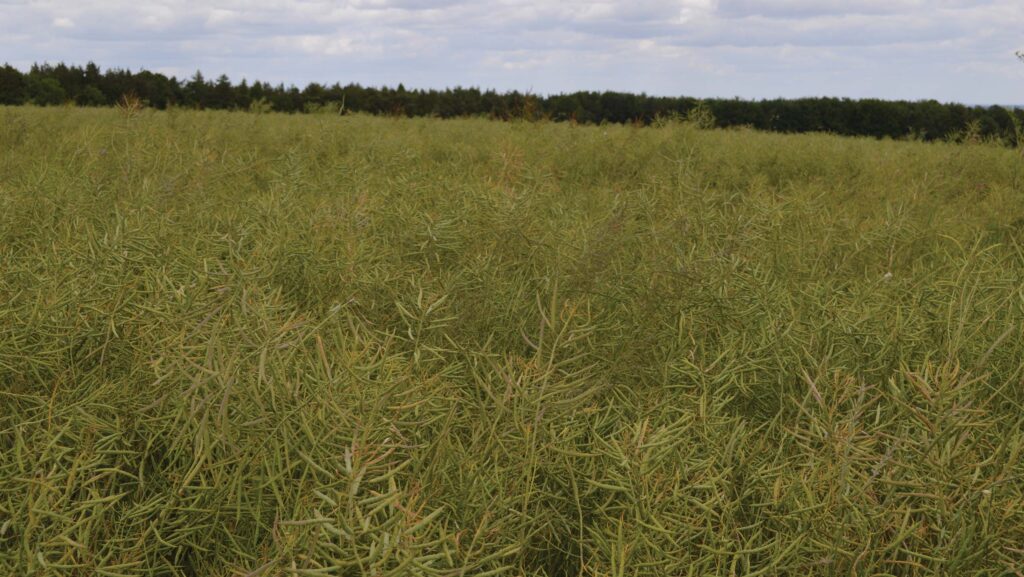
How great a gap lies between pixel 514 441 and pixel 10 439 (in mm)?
713

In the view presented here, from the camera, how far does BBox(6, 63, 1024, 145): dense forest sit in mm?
12438

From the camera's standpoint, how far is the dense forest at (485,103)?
1244 centimetres

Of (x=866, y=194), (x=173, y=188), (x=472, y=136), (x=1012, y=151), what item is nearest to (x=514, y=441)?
(x=173, y=188)

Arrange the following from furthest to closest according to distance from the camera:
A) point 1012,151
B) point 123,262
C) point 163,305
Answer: point 1012,151 → point 123,262 → point 163,305

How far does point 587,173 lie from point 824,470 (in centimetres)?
405

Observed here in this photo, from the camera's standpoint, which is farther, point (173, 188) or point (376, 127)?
point (376, 127)

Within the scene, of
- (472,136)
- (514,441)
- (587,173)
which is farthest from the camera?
(472,136)

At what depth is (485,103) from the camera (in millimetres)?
15594

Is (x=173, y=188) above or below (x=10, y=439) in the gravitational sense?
above

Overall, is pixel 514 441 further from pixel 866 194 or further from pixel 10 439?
pixel 866 194

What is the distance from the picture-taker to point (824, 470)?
1.07 metres

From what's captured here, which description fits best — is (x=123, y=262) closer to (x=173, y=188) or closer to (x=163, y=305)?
(x=163, y=305)

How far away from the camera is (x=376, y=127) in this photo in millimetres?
6766

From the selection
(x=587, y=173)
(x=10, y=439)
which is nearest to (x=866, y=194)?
(x=587, y=173)
